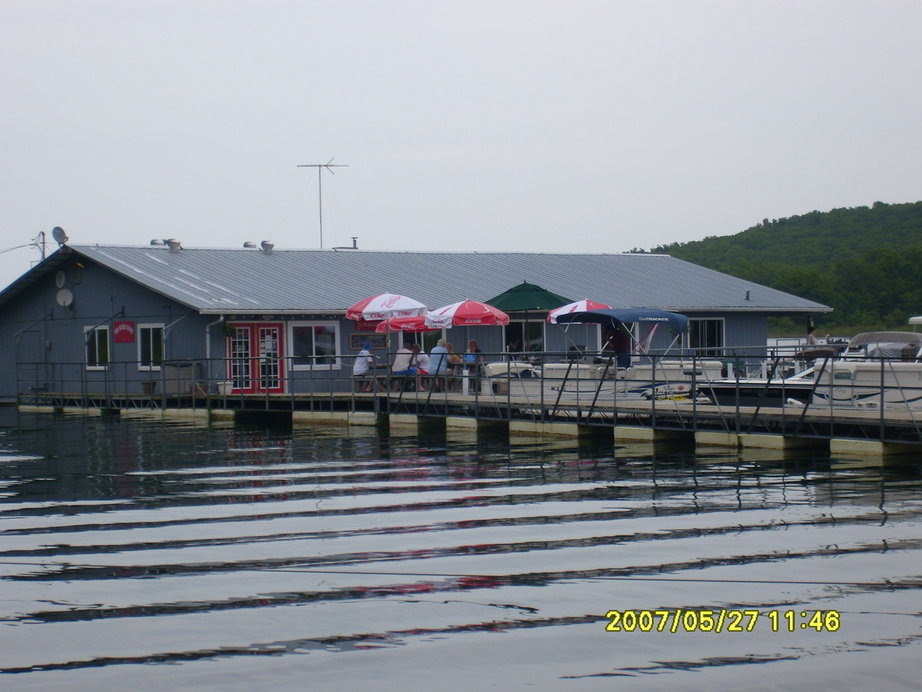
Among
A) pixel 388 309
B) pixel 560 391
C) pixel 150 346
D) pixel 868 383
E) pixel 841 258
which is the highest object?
pixel 841 258

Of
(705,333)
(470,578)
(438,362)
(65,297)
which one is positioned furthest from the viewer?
(705,333)

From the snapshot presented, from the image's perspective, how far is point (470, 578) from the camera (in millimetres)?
9875

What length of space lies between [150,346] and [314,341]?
482 cm

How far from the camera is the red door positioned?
34562 millimetres

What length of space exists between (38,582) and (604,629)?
4.65 m

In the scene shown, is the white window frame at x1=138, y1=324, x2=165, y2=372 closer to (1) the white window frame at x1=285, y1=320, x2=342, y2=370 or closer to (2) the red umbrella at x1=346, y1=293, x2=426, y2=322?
(1) the white window frame at x1=285, y1=320, x2=342, y2=370

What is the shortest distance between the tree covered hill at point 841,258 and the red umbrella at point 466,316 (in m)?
42.7

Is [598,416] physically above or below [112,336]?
below

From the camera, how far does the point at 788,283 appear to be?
229 feet

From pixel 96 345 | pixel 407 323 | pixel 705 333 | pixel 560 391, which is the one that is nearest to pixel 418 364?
pixel 407 323

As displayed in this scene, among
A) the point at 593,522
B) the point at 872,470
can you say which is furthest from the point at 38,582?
the point at 872,470

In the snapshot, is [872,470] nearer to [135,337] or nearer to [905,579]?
[905,579]

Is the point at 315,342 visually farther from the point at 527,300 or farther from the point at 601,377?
the point at 601,377

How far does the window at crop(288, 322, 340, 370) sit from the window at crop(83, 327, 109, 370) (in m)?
6.41
